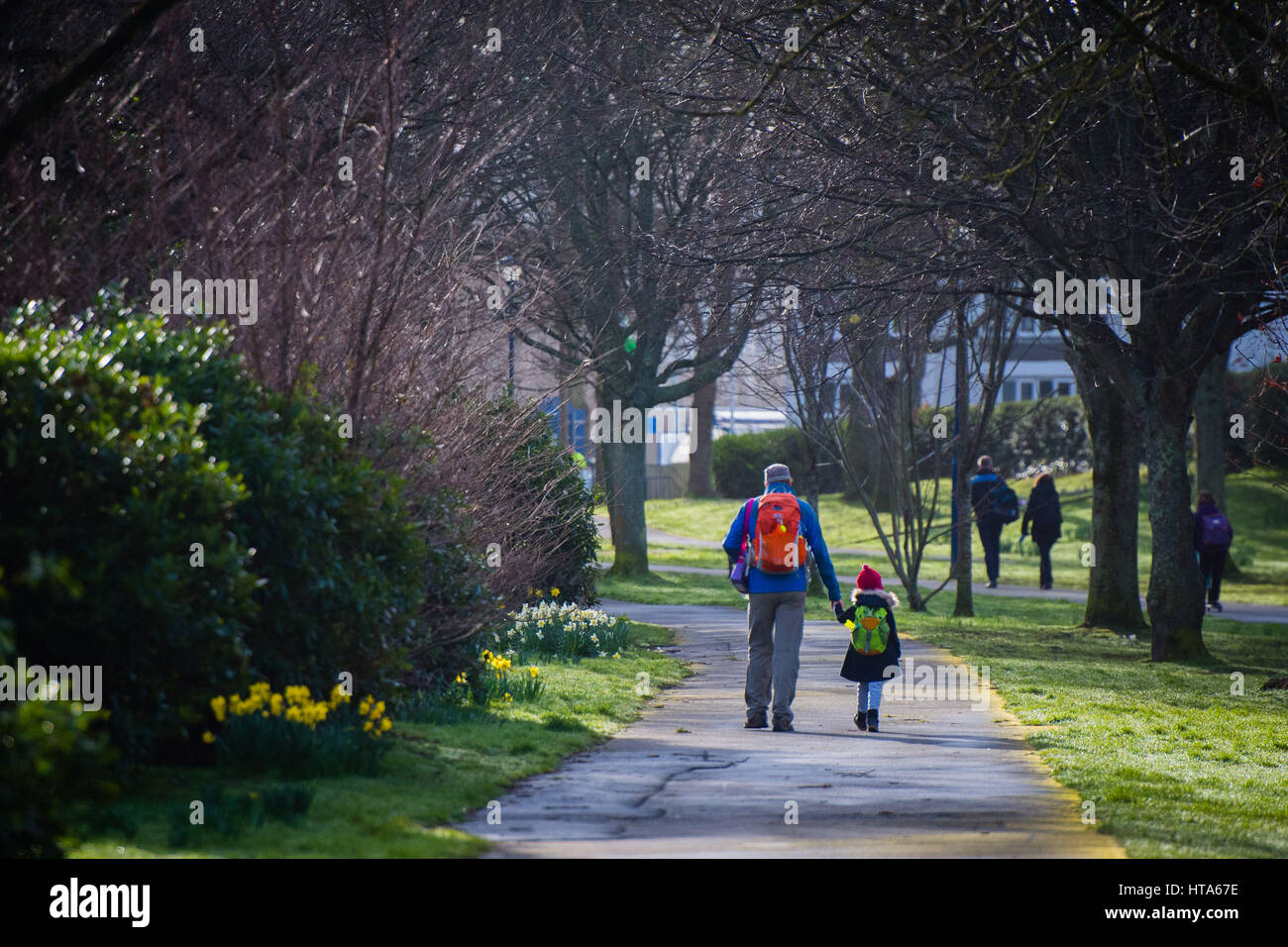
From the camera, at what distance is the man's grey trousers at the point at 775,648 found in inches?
386

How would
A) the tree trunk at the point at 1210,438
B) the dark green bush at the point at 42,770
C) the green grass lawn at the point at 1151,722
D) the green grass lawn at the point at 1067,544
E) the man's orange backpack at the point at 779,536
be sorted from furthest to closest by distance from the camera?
1. the green grass lawn at the point at 1067,544
2. the tree trunk at the point at 1210,438
3. the man's orange backpack at the point at 779,536
4. the green grass lawn at the point at 1151,722
5. the dark green bush at the point at 42,770

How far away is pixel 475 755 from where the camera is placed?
7914mm

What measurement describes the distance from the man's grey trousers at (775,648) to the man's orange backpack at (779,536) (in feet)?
0.78

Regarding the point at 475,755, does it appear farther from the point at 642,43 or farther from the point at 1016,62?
the point at 642,43

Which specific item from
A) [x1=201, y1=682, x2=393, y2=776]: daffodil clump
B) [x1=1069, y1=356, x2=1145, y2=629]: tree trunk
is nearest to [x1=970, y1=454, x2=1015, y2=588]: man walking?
[x1=1069, y1=356, x2=1145, y2=629]: tree trunk

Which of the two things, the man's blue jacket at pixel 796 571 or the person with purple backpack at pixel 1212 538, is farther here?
the person with purple backpack at pixel 1212 538

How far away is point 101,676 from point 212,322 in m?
2.76

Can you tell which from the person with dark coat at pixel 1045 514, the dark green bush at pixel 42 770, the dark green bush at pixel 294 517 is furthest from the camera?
the person with dark coat at pixel 1045 514

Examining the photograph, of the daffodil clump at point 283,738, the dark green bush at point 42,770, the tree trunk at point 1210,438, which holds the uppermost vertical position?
the tree trunk at point 1210,438

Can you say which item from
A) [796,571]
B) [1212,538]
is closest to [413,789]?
[796,571]

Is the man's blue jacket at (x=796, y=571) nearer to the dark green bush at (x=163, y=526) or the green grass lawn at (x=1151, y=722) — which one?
the green grass lawn at (x=1151, y=722)

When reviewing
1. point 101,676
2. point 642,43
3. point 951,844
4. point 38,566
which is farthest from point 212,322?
point 642,43

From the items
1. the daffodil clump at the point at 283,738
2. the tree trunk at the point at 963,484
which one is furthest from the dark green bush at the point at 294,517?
the tree trunk at the point at 963,484

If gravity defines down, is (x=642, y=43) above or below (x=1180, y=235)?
above
